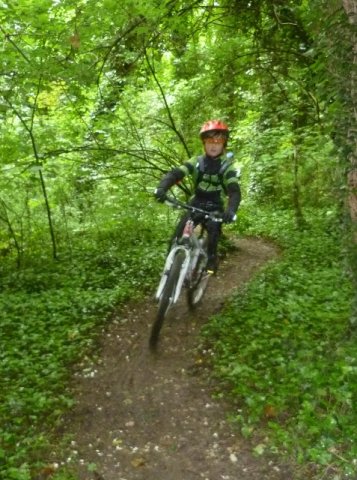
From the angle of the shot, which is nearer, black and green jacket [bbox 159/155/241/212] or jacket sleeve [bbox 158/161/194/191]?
jacket sleeve [bbox 158/161/194/191]

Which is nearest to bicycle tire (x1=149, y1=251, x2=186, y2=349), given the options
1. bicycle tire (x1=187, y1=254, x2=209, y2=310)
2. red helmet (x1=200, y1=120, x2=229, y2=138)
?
bicycle tire (x1=187, y1=254, x2=209, y2=310)

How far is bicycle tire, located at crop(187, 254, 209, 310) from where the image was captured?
24.1ft

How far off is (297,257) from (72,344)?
552 cm

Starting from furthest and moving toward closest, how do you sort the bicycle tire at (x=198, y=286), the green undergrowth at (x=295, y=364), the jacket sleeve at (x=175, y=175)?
1. the bicycle tire at (x=198, y=286)
2. the jacket sleeve at (x=175, y=175)
3. the green undergrowth at (x=295, y=364)

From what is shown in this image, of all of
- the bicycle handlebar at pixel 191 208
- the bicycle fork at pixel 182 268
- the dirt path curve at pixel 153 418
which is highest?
the bicycle handlebar at pixel 191 208

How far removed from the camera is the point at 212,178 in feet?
23.0

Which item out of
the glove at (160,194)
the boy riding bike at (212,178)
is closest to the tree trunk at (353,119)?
the boy riding bike at (212,178)

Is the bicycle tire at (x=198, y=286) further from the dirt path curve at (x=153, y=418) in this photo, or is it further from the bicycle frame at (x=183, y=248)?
the bicycle frame at (x=183, y=248)

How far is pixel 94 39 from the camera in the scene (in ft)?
Answer: 26.5

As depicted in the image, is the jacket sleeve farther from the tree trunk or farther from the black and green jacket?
the tree trunk

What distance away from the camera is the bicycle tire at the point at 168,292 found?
239 inches

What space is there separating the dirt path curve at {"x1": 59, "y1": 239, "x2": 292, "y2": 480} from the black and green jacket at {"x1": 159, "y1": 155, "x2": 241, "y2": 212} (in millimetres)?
1979

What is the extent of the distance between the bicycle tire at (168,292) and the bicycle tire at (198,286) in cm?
108

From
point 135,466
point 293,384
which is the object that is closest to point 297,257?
point 293,384
